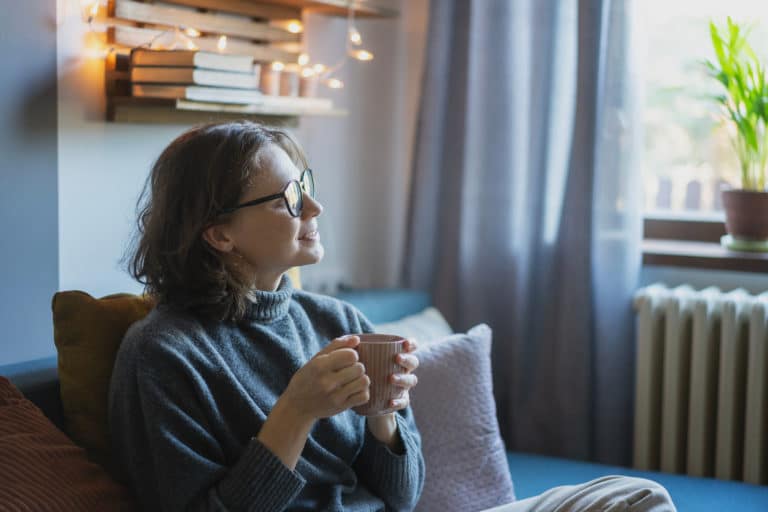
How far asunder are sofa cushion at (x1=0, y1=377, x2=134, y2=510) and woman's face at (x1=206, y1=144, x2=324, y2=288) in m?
0.38

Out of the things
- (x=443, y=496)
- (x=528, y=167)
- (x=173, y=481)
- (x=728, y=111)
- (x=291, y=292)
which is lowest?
(x=443, y=496)

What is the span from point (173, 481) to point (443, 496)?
A: 666mm

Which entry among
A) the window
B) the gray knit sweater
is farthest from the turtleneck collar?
the window

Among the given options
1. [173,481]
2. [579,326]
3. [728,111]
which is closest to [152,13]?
[173,481]

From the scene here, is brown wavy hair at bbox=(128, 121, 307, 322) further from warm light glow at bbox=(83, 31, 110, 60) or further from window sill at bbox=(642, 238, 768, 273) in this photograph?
window sill at bbox=(642, 238, 768, 273)

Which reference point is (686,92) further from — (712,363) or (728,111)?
(712,363)

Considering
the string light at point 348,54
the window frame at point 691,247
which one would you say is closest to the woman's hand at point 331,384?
the string light at point 348,54

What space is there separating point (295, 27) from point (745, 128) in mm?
1192

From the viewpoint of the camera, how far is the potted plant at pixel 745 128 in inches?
95.5

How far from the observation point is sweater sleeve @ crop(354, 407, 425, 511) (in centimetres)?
160

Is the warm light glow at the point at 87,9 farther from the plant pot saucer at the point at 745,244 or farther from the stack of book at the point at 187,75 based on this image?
the plant pot saucer at the point at 745,244

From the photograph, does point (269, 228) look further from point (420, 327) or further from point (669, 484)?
point (669, 484)

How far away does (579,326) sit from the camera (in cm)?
262

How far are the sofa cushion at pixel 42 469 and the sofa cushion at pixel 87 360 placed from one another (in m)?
0.08
